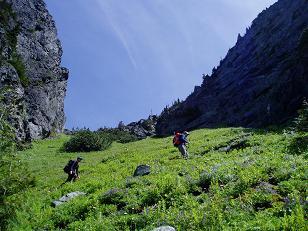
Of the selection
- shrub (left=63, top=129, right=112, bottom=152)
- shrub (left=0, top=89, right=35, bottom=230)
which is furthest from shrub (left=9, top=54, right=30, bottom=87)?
shrub (left=0, top=89, right=35, bottom=230)

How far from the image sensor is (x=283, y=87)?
166ft

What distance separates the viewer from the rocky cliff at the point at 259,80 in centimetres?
4922

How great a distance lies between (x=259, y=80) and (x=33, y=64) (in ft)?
106

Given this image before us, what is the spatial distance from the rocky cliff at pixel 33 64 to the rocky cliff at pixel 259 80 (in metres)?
17.9

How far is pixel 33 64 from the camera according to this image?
224 feet

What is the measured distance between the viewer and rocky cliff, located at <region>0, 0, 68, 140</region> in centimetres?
6003

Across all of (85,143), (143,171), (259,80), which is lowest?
(143,171)

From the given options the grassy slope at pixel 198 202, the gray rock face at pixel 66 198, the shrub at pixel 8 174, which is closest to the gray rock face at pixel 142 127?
the gray rock face at pixel 66 198

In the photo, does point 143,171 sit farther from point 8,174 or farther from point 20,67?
point 20,67

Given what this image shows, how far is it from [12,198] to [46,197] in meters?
9.34

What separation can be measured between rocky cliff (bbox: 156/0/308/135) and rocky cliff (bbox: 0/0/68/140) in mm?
17880

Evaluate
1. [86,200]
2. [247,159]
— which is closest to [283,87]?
[247,159]

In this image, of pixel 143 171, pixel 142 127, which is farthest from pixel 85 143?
pixel 142 127

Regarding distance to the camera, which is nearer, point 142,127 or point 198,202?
point 198,202
